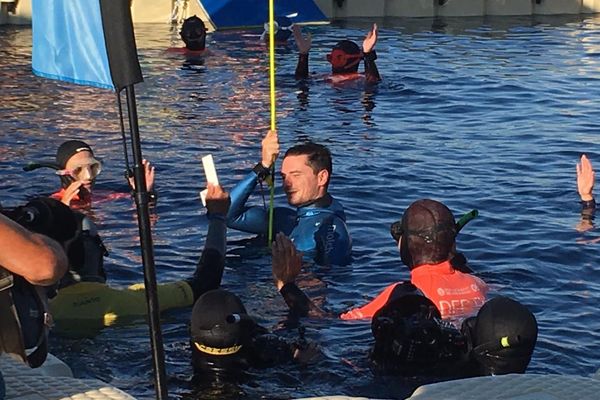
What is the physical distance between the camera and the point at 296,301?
6.54 m

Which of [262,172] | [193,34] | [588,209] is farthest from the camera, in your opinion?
[193,34]

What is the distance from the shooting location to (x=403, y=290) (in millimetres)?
5973

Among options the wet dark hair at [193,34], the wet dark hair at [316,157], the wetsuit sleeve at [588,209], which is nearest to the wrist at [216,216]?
the wet dark hair at [316,157]

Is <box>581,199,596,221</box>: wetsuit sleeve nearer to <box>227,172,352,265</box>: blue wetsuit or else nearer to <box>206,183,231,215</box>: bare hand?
<box>227,172,352,265</box>: blue wetsuit

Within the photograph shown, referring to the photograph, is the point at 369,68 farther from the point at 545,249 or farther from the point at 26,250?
the point at 26,250

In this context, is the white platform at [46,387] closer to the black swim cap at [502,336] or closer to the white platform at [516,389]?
the white platform at [516,389]

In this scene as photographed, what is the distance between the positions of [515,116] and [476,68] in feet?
12.3

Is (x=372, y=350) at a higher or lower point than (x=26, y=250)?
lower

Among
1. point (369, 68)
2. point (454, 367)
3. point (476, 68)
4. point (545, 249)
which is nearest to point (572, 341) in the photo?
point (454, 367)

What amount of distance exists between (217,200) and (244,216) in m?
1.48

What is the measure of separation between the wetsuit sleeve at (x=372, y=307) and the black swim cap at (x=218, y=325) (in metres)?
0.89

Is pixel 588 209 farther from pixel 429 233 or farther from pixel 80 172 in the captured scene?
pixel 80 172

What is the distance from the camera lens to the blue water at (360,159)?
6.63 m

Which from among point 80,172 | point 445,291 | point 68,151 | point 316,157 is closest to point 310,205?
point 316,157
